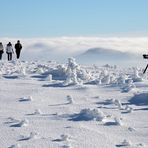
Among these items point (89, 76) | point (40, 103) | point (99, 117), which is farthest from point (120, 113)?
point (89, 76)

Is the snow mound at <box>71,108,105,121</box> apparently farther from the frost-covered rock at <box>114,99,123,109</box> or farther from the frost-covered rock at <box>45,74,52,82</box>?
the frost-covered rock at <box>45,74,52,82</box>

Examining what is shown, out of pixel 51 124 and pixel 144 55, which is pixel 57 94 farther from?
pixel 51 124

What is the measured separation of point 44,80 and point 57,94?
3896 mm

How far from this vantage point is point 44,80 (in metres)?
22.0

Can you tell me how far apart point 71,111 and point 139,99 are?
10.5 feet

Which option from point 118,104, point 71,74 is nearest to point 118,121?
point 118,104

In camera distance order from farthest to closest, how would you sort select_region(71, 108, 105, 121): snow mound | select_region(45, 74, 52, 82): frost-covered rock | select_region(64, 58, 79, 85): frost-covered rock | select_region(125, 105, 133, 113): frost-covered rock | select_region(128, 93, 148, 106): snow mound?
select_region(45, 74, 52, 82): frost-covered rock
select_region(64, 58, 79, 85): frost-covered rock
select_region(128, 93, 148, 106): snow mound
select_region(125, 105, 133, 113): frost-covered rock
select_region(71, 108, 105, 121): snow mound

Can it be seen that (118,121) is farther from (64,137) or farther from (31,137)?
(31,137)

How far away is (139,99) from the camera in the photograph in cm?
1712

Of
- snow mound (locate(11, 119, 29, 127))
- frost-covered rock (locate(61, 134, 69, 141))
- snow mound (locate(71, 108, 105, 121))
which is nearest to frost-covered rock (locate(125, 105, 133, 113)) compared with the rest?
snow mound (locate(71, 108, 105, 121))

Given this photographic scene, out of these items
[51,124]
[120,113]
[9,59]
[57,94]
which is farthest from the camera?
[9,59]

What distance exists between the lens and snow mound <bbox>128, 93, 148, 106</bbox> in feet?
55.2

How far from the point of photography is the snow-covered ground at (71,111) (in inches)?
440

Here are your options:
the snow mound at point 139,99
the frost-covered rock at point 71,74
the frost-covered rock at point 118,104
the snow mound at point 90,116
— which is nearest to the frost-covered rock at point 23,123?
the snow mound at point 90,116
